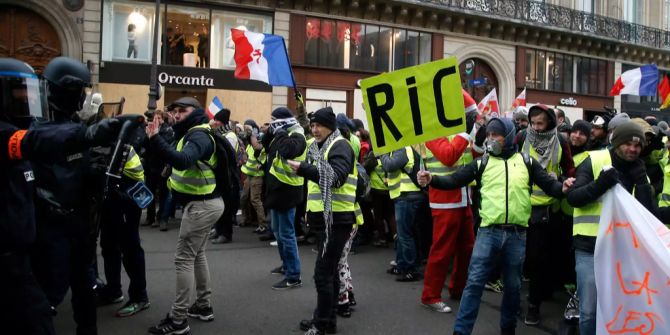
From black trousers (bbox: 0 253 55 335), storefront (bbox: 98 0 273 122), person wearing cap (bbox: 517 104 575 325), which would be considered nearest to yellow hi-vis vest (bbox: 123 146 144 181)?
black trousers (bbox: 0 253 55 335)

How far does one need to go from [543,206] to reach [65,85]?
4.22 m

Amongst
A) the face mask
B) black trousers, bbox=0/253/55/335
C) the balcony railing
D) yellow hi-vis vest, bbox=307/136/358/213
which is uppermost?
the balcony railing

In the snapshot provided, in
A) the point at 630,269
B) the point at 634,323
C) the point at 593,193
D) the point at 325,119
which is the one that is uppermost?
the point at 325,119

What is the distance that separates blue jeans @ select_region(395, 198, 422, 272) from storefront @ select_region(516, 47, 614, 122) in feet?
64.7

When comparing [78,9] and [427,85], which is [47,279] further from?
[78,9]

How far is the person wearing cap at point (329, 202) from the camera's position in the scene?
4805mm

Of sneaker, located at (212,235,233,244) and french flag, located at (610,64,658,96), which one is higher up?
french flag, located at (610,64,658,96)

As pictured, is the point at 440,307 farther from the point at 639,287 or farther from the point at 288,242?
the point at 639,287

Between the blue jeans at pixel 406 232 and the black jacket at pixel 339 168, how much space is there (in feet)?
7.00

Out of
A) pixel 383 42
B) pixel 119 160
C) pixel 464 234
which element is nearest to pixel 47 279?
pixel 119 160

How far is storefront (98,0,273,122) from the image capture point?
A: 18.0m

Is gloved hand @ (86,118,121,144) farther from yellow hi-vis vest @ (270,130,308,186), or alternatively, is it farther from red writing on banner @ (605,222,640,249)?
yellow hi-vis vest @ (270,130,308,186)

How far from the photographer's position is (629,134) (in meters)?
4.17

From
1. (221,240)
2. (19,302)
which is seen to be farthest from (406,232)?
(19,302)
